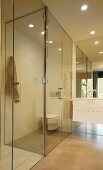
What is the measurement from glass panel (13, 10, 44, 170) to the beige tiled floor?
0.31 metres

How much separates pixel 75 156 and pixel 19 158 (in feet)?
3.06

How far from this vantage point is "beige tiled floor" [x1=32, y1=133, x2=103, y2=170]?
220 centimetres

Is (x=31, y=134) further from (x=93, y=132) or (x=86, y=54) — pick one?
(x=86, y=54)

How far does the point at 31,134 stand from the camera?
3.00m

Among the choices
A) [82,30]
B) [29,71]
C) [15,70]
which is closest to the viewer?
[15,70]

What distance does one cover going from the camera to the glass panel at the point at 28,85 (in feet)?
9.22

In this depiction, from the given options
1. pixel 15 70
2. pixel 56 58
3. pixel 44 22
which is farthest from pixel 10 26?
pixel 56 58

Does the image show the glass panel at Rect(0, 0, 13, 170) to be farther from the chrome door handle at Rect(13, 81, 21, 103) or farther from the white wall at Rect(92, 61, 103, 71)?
the white wall at Rect(92, 61, 103, 71)

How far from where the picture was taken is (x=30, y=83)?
3.16m

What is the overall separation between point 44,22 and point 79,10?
0.66 metres

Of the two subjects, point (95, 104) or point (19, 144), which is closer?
point (19, 144)

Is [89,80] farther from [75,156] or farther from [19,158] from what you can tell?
[19,158]

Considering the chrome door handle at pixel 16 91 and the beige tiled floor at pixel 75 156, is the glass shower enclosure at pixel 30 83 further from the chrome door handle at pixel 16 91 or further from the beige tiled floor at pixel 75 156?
the beige tiled floor at pixel 75 156

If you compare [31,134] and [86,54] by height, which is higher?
[86,54]
